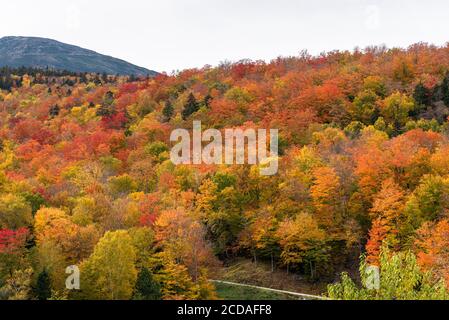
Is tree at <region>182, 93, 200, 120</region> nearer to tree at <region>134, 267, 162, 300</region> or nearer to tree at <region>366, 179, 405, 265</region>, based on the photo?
tree at <region>366, 179, 405, 265</region>

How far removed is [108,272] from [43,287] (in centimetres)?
501

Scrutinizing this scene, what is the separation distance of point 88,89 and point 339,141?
4906 inches

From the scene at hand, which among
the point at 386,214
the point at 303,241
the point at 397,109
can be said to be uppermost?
the point at 397,109

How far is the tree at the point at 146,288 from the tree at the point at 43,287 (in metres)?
6.91

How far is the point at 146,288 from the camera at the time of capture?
131 feet

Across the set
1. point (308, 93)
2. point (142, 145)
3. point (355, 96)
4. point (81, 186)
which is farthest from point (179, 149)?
point (355, 96)

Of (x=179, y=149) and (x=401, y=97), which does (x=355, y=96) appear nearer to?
(x=401, y=97)

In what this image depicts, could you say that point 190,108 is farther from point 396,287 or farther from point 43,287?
point 396,287

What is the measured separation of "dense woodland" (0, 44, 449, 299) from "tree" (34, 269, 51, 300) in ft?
0.33

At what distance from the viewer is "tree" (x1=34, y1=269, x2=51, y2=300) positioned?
35656 mm

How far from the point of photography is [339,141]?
7669cm

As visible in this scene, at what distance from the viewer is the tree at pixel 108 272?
38.5 metres

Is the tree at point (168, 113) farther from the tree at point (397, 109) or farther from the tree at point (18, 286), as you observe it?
the tree at point (18, 286)

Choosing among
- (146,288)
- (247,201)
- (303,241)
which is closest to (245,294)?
(303,241)
